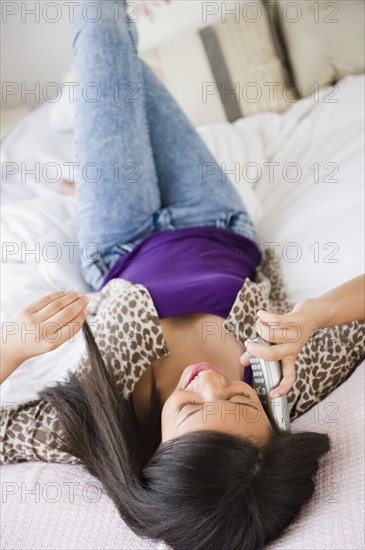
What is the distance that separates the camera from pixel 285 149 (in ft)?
6.22

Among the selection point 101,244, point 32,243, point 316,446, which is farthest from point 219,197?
point 316,446

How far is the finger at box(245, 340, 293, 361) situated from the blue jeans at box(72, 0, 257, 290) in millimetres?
614

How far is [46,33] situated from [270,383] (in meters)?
2.03

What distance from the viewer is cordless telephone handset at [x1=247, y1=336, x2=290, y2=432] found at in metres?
1.01

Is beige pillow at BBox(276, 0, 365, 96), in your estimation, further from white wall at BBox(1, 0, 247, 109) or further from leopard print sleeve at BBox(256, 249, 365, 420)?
leopard print sleeve at BBox(256, 249, 365, 420)

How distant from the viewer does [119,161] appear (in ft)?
4.89

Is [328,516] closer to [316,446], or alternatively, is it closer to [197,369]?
[316,446]

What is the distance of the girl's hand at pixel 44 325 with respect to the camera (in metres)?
1.10

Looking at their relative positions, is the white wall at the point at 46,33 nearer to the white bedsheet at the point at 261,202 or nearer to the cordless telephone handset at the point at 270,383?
the white bedsheet at the point at 261,202

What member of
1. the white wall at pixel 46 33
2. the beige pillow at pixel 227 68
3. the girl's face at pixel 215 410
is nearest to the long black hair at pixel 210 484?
the girl's face at pixel 215 410

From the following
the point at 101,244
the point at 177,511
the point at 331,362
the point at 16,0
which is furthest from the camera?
the point at 16,0

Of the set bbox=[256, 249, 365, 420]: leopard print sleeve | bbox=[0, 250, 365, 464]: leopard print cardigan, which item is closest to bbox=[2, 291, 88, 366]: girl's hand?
bbox=[0, 250, 365, 464]: leopard print cardigan

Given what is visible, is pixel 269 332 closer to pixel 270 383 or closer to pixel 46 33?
pixel 270 383

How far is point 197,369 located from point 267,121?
1240mm
